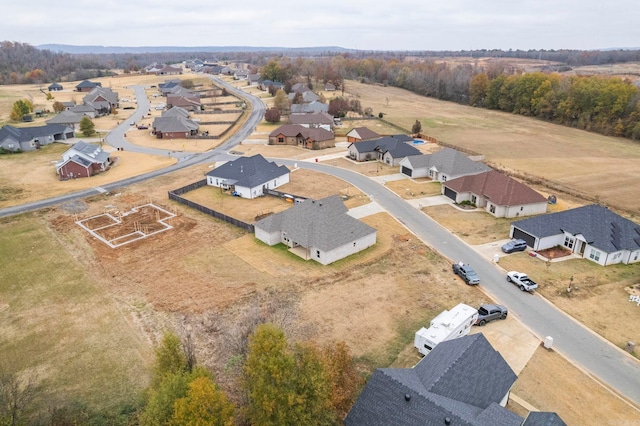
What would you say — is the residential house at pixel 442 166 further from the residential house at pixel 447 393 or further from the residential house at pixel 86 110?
the residential house at pixel 86 110

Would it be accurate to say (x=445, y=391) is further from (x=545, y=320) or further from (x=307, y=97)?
(x=307, y=97)

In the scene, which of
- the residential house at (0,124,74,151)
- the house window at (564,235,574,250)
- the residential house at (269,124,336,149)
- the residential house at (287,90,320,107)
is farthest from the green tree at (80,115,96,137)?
the house window at (564,235,574,250)

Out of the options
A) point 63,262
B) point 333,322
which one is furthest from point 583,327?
point 63,262

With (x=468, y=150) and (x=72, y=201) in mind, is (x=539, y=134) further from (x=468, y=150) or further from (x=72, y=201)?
(x=72, y=201)

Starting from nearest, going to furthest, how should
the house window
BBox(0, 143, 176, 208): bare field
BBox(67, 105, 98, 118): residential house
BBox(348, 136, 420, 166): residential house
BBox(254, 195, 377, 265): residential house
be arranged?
BBox(254, 195, 377, 265): residential house
the house window
BBox(0, 143, 176, 208): bare field
BBox(348, 136, 420, 166): residential house
BBox(67, 105, 98, 118): residential house

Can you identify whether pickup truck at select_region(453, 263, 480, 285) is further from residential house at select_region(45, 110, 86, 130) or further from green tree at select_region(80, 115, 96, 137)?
residential house at select_region(45, 110, 86, 130)

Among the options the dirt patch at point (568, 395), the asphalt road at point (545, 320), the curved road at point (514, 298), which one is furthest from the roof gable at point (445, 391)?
the curved road at point (514, 298)
